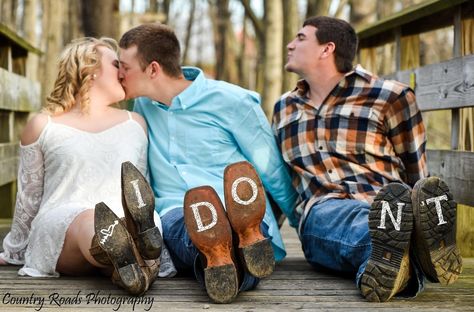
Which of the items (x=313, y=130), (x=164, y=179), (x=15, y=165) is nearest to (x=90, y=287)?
(x=164, y=179)

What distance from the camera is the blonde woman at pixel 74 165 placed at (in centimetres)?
308

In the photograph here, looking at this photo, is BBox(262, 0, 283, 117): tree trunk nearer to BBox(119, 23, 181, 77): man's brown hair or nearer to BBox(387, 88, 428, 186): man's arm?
BBox(119, 23, 181, 77): man's brown hair

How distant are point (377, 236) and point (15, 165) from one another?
11.0ft

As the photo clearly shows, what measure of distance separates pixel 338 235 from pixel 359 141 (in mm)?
502

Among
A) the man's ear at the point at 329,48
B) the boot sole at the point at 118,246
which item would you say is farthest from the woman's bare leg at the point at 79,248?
the man's ear at the point at 329,48

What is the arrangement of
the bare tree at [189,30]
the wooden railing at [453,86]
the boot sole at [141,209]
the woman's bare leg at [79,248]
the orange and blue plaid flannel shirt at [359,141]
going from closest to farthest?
the boot sole at [141,209], the woman's bare leg at [79,248], the orange and blue plaid flannel shirt at [359,141], the wooden railing at [453,86], the bare tree at [189,30]

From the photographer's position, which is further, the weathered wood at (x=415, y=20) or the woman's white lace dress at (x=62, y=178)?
the weathered wood at (x=415, y=20)

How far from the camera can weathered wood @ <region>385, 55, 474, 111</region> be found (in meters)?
3.63

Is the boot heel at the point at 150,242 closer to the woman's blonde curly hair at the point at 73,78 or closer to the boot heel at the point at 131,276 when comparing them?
the boot heel at the point at 131,276

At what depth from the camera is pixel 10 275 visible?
10.3 feet

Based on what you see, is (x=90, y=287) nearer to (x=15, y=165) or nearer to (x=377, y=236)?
Answer: (x=377, y=236)

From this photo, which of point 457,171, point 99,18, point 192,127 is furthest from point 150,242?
point 99,18

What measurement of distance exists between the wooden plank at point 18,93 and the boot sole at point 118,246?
2286 millimetres

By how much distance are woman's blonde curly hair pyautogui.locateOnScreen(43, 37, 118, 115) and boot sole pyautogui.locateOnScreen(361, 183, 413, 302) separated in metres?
1.42
